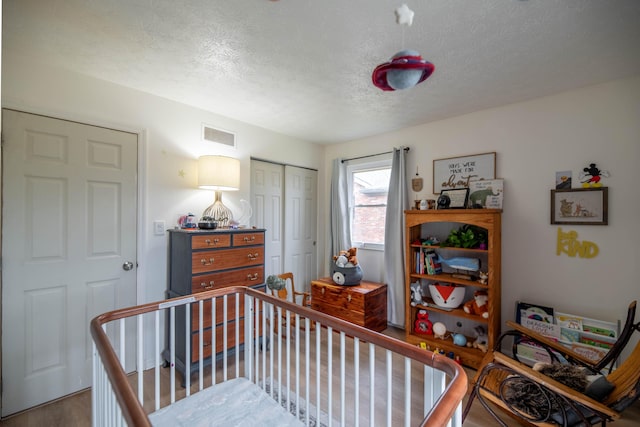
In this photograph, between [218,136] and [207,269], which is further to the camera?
[218,136]

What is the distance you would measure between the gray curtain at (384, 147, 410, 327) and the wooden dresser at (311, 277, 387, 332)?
10cm

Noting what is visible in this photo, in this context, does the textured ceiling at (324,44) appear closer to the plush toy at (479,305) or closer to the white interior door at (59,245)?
the white interior door at (59,245)

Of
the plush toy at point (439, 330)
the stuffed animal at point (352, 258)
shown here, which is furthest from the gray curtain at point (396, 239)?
the plush toy at point (439, 330)

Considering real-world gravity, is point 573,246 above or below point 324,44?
below

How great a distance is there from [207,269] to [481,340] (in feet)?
8.31

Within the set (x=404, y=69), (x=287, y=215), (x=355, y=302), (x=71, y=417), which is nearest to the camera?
(x=404, y=69)

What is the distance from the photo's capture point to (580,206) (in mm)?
2289

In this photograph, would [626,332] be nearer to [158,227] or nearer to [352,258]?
[352,258]

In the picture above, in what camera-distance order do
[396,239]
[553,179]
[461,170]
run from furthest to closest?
[396,239] → [461,170] → [553,179]

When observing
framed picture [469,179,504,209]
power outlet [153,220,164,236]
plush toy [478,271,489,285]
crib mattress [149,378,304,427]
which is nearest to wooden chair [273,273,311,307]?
power outlet [153,220,164,236]

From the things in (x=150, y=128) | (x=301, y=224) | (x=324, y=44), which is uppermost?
(x=324, y=44)

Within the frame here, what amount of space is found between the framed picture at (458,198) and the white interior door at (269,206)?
1.90 metres

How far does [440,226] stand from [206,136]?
2592mm

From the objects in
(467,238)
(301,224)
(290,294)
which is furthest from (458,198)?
(290,294)
